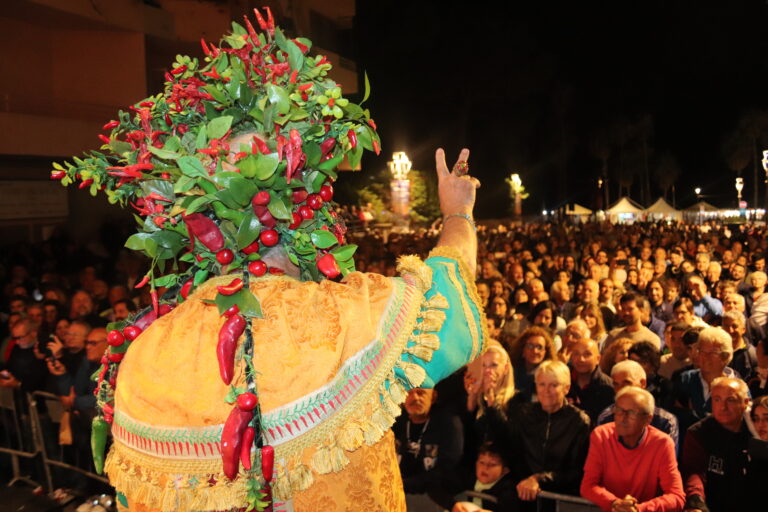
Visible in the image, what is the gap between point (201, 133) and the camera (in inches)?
75.1

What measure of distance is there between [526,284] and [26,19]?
1267cm

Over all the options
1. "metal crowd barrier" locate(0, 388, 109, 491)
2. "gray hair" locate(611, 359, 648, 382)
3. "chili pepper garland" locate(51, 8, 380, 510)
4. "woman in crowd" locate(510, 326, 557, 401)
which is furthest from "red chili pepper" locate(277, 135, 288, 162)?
"metal crowd barrier" locate(0, 388, 109, 491)

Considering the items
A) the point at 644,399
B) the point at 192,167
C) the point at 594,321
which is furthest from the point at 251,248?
the point at 594,321

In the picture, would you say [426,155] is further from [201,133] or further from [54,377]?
[201,133]

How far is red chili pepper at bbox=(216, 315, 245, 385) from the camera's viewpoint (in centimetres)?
173

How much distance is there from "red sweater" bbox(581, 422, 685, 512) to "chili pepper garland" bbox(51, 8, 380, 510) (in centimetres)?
244

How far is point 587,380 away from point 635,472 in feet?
4.59

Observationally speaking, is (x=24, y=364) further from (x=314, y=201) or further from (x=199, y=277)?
(x=314, y=201)

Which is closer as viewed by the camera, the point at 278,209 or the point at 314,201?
the point at 278,209

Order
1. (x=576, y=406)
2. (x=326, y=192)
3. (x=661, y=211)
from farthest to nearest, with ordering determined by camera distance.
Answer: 1. (x=661, y=211)
2. (x=576, y=406)
3. (x=326, y=192)

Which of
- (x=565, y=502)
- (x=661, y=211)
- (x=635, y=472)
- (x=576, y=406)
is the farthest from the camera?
(x=661, y=211)

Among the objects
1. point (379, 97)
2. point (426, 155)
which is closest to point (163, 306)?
point (379, 97)

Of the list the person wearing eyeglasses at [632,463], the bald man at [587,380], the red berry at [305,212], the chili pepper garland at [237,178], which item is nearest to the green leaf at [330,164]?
the chili pepper garland at [237,178]

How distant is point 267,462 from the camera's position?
1.72 meters
